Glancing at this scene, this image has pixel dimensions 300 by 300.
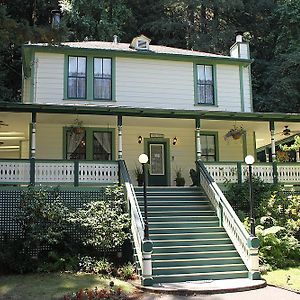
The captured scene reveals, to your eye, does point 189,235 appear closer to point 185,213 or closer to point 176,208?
point 185,213

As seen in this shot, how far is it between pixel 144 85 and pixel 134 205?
26.0 ft

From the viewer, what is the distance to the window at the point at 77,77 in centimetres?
1834

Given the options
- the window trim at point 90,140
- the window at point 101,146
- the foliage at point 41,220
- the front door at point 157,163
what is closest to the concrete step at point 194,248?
the foliage at point 41,220

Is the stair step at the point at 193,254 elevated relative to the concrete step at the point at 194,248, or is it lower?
lower

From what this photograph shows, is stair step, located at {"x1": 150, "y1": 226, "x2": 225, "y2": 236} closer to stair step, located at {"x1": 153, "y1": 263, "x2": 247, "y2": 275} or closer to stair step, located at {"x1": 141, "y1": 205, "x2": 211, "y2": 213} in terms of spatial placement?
stair step, located at {"x1": 141, "y1": 205, "x2": 211, "y2": 213}

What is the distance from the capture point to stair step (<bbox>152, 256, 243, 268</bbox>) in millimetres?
11789

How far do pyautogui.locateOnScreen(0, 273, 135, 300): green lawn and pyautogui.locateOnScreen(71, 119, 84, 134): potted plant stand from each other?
22.5ft

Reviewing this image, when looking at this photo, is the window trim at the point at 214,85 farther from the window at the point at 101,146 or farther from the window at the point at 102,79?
the window at the point at 101,146

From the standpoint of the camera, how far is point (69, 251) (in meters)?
13.1

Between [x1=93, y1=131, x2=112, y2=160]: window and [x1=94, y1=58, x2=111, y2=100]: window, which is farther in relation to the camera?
[x1=94, y1=58, x2=111, y2=100]: window

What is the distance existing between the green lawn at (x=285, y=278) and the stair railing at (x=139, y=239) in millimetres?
3159

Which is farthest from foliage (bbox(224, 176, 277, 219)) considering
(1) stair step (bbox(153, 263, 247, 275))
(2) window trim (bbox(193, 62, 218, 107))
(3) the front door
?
(2) window trim (bbox(193, 62, 218, 107))

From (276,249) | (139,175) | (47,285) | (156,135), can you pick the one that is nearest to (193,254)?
(276,249)

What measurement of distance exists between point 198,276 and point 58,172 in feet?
20.1
